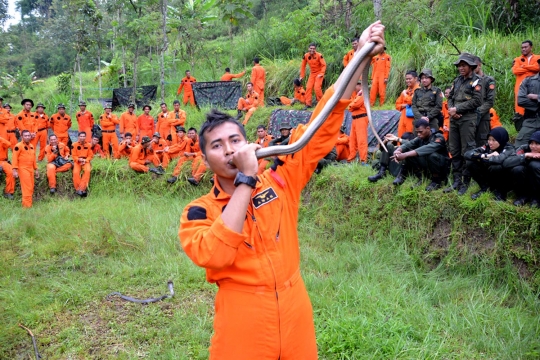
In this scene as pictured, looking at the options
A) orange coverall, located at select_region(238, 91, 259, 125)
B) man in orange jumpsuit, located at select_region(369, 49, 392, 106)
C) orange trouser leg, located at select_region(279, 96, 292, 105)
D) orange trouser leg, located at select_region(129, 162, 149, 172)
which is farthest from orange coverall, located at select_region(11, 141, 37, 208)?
man in orange jumpsuit, located at select_region(369, 49, 392, 106)

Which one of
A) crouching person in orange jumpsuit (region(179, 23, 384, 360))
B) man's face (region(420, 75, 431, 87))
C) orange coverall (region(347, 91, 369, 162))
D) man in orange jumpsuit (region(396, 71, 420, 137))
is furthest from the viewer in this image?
orange coverall (region(347, 91, 369, 162))

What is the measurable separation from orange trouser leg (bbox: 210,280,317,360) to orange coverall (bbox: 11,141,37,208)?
32.7 ft

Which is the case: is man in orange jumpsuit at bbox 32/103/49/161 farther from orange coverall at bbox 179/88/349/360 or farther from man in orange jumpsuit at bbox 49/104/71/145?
orange coverall at bbox 179/88/349/360

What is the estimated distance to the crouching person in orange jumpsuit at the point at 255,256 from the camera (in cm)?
175

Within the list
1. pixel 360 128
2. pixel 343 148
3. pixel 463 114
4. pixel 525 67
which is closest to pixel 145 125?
pixel 343 148

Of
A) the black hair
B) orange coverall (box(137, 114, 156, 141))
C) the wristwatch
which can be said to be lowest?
orange coverall (box(137, 114, 156, 141))

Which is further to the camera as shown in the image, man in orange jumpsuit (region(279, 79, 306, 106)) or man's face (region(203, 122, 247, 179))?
man in orange jumpsuit (region(279, 79, 306, 106))

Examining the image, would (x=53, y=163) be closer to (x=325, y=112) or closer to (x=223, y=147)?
(x=223, y=147)

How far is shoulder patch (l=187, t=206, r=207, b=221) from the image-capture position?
1.81m

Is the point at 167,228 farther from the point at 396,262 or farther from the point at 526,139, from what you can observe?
the point at 526,139

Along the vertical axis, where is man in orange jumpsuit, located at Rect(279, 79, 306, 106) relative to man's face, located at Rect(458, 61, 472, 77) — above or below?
below

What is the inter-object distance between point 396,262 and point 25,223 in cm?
625

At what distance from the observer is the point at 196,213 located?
5.96 feet

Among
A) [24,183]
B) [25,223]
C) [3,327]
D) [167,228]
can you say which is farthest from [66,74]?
[3,327]
